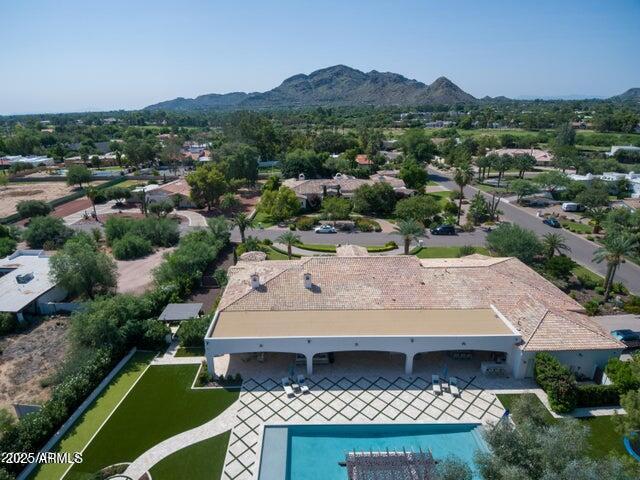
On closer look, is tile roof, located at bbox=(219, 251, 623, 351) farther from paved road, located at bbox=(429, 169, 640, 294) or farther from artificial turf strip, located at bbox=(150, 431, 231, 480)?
paved road, located at bbox=(429, 169, 640, 294)

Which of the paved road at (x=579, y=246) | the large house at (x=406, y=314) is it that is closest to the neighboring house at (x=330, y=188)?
the paved road at (x=579, y=246)

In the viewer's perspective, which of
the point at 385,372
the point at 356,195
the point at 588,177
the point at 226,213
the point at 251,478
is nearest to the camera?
the point at 251,478

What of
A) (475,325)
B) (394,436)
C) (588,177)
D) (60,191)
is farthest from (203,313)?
(588,177)

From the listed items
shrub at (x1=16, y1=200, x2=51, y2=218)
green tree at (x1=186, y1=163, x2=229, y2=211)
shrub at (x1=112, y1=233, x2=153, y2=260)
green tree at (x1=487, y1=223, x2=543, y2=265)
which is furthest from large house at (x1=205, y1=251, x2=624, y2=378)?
shrub at (x1=16, y1=200, x2=51, y2=218)

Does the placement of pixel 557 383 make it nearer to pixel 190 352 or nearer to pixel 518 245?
pixel 518 245

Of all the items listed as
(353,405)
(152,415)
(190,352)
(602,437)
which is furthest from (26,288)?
(602,437)

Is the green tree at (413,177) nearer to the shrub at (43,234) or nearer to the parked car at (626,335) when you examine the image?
the parked car at (626,335)

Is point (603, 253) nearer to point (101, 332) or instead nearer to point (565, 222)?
point (565, 222)

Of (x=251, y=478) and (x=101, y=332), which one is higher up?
(x=101, y=332)
